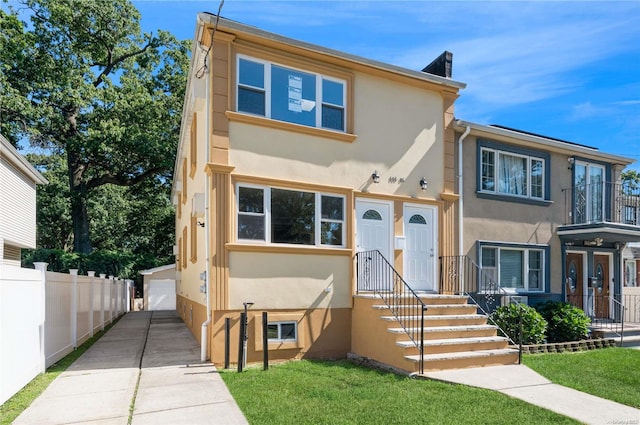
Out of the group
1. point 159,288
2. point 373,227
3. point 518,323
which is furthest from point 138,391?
point 159,288

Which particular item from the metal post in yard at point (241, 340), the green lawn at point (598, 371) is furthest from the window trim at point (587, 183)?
the metal post in yard at point (241, 340)

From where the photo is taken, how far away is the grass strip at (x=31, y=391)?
5.16 meters

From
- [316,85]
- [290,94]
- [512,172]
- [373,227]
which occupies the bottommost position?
[373,227]

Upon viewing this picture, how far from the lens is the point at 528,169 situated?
12375mm

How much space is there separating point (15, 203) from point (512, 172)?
58.2 feet

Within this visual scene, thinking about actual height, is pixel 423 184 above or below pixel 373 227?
above

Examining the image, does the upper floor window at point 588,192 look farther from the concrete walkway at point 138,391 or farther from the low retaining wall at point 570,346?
the concrete walkway at point 138,391

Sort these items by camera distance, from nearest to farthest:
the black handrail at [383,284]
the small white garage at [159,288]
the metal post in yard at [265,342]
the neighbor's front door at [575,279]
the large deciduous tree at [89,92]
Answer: the metal post in yard at [265,342] → the black handrail at [383,284] → the neighbor's front door at [575,279] → the large deciduous tree at [89,92] → the small white garage at [159,288]

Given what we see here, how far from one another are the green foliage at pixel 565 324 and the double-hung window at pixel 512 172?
320 cm

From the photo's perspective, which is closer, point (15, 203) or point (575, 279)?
point (575, 279)

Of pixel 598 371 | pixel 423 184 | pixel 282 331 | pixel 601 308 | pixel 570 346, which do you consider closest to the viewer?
pixel 598 371

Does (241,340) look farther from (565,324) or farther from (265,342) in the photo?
(565,324)

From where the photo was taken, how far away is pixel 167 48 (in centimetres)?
2733

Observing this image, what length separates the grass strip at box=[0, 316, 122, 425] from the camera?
5157 millimetres
